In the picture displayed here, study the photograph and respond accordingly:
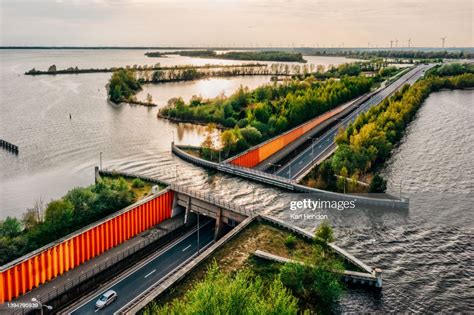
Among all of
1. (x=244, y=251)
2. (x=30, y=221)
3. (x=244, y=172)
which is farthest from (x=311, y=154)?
(x=30, y=221)

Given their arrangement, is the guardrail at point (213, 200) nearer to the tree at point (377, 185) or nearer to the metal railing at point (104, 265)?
the metal railing at point (104, 265)

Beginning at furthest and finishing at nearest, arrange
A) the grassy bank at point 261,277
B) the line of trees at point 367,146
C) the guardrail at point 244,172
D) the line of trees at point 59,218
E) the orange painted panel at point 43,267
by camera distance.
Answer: the line of trees at point 367,146, the guardrail at point 244,172, the line of trees at point 59,218, the orange painted panel at point 43,267, the grassy bank at point 261,277

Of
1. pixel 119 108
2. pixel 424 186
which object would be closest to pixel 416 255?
pixel 424 186

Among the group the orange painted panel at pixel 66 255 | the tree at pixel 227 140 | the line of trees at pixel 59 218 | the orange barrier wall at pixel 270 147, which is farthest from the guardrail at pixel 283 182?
the orange painted panel at pixel 66 255

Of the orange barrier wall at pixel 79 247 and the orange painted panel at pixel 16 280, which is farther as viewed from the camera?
the orange barrier wall at pixel 79 247

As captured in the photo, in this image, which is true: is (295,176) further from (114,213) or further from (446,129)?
(446,129)

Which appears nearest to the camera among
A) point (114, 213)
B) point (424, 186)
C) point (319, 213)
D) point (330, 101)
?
point (114, 213)
